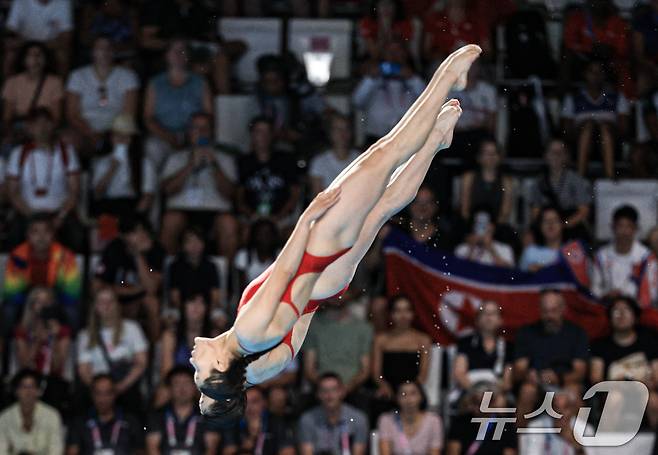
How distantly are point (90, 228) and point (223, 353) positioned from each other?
15.1 ft

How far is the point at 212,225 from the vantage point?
12.0 metres

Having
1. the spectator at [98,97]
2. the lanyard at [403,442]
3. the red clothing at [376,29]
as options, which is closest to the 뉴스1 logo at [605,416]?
the lanyard at [403,442]

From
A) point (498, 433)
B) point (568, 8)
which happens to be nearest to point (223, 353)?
point (498, 433)

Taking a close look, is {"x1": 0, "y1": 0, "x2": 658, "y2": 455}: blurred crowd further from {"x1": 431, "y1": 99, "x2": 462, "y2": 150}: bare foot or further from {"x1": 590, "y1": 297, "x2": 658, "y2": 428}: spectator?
{"x1": 431, "y1": 99, "x2": 462, "y2": 150}: bare foot

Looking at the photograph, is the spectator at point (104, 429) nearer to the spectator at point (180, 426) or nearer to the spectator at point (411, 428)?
the spectator at point (180, 426)

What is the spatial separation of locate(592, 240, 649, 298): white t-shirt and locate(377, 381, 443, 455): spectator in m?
1.75

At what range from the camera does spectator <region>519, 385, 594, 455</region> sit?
10.4 metres

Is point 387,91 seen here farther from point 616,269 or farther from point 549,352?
point 549,352

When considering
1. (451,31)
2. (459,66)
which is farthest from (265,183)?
(459,66)

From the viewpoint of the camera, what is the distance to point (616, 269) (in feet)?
38.0

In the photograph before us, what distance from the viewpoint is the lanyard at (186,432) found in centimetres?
1065

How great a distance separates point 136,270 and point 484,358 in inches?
104

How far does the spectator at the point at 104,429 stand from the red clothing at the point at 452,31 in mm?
3941

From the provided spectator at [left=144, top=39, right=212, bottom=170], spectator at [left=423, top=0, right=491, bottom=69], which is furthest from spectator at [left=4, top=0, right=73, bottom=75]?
spectator at [left=423, top=0, right=491, bottom=69]
